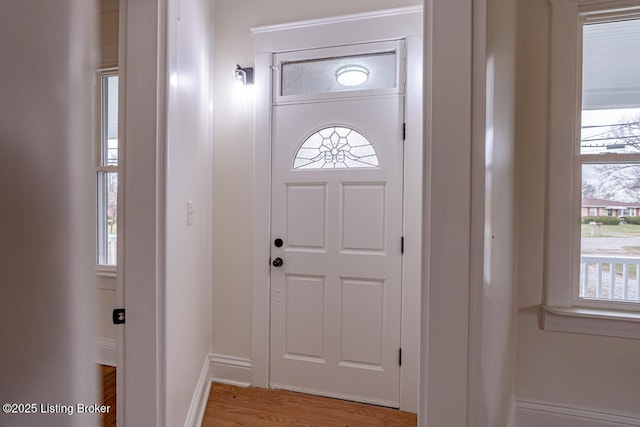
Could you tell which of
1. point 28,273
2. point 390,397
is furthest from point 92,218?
point 390,397

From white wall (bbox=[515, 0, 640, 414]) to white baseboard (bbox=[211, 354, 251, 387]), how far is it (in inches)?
65.1

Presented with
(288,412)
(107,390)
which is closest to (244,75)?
(107,390)

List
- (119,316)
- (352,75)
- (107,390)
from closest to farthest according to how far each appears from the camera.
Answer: (107,390) → (119,316) → (352,75)

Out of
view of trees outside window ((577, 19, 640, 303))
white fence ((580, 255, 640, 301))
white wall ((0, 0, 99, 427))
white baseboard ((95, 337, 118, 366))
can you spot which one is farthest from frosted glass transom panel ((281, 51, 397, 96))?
white wall ((0, 0, 99, 427))

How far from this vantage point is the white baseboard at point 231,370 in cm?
213

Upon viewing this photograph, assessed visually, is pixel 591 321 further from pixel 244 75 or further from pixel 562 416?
pixel 244 75

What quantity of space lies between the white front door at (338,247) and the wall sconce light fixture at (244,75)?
0.93 feet

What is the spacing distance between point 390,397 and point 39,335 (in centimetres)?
210

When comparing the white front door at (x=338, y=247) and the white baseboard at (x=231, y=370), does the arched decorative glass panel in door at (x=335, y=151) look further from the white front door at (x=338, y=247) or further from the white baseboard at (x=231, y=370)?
the white baseboard at (x=231, y=370)

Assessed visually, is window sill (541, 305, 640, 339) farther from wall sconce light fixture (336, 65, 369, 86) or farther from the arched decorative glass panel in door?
wall sconce light fixture (336, 65, 369, 86)

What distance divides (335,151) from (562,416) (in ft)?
6.37

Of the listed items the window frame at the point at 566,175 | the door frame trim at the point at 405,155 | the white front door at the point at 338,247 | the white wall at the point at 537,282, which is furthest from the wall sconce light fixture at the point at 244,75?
the window frame at the point at 566,175

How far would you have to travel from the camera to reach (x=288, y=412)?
187cm

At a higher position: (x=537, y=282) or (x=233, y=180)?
(x=233, y=180)
